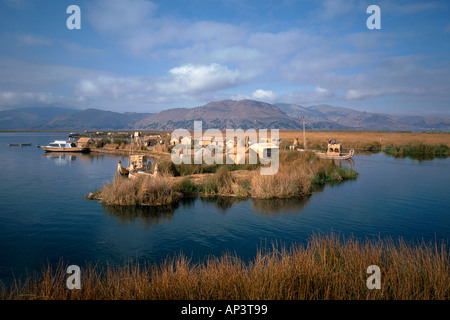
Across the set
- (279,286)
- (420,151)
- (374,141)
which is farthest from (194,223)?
(374,141)

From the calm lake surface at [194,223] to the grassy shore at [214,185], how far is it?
681 mm

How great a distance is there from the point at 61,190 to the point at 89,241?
9.28 m

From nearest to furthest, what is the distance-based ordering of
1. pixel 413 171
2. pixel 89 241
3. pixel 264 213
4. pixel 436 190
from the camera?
1. pixel 89 241
2. pixel 264 213
3. pixel 436 190
4. pixel 413 171

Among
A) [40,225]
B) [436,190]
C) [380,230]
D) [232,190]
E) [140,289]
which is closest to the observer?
[140,289]

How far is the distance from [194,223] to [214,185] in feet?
15.9

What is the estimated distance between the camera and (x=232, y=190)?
52.0ft

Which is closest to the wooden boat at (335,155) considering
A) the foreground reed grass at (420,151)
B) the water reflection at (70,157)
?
the foreground reed grass at (420,151)

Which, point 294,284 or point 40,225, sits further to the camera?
point 40,225

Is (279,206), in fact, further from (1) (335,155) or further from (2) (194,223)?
(1) (335,155)

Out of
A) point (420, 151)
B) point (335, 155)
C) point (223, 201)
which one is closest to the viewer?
point (223, 201)

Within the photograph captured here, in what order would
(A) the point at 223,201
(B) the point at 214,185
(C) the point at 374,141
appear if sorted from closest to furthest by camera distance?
1. (A) the point at 223,201
2. (B) the point at 214,185
3. (C) the point at 374,141

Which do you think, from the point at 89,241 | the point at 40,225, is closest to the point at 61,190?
the point at 40,225

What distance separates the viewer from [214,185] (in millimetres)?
16219
